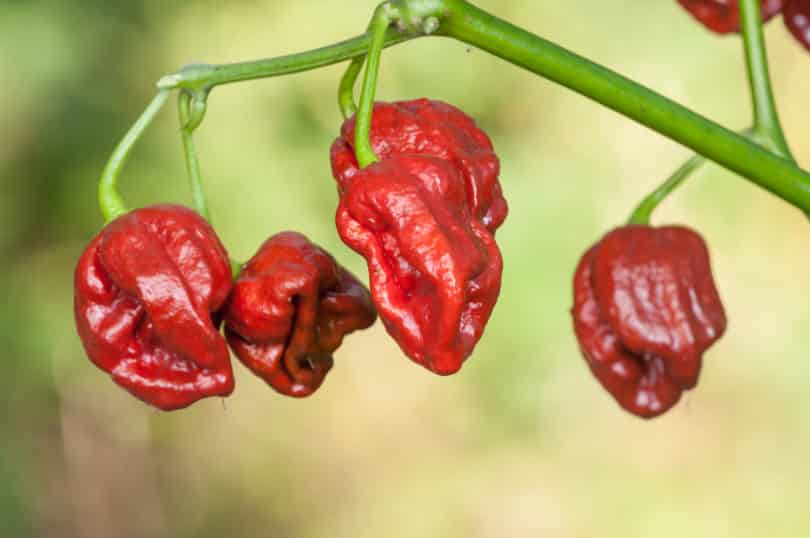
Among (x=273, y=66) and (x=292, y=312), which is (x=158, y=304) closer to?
(x=292, y=312)

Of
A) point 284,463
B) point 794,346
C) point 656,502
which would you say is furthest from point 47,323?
point 794,346

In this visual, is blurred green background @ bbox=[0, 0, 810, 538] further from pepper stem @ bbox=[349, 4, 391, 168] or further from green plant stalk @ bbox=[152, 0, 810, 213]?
pepper stem @ bbox=[349, 4, 391, 168]

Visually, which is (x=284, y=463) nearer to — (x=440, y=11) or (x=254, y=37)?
(x=254, y=37)

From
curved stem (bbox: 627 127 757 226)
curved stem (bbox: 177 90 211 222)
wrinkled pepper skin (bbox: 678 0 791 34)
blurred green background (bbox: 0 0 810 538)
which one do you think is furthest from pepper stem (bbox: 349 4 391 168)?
blurred green background (bbox: 0 0 810 538)

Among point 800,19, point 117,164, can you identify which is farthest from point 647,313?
point 117,164

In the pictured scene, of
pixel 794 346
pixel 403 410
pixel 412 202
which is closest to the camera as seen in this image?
pixel 412 202

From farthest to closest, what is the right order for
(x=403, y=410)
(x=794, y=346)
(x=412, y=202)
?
(x=403, y=410) < (x=794, y=346) < (x=412, y=202)

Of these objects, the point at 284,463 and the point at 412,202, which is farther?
the point at 284,463
